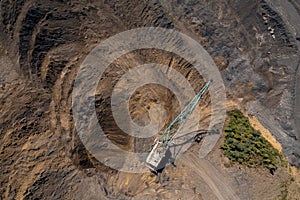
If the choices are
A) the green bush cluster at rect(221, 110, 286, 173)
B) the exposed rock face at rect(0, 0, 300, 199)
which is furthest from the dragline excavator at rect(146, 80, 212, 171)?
the green bush cluster at rect(221, 110, 286, 173)

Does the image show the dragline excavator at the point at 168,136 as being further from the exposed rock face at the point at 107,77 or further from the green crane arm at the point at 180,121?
→ the exposed rock face at the point at 107,77

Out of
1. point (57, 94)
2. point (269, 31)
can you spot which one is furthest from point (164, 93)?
point (269, 31)

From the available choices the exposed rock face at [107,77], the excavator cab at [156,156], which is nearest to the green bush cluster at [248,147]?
the exposed rock face at [107,77]

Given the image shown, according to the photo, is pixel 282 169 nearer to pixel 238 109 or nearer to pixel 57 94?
pixel 238 109

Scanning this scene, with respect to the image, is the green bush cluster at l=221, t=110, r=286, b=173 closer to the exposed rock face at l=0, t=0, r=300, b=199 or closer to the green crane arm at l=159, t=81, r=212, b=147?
the exposed rock face at l=0, t=0, r=300, b=199

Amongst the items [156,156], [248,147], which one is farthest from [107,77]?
[248,147]

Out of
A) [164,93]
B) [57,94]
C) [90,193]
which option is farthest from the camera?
[164,93]

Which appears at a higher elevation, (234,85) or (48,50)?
(48,50)
